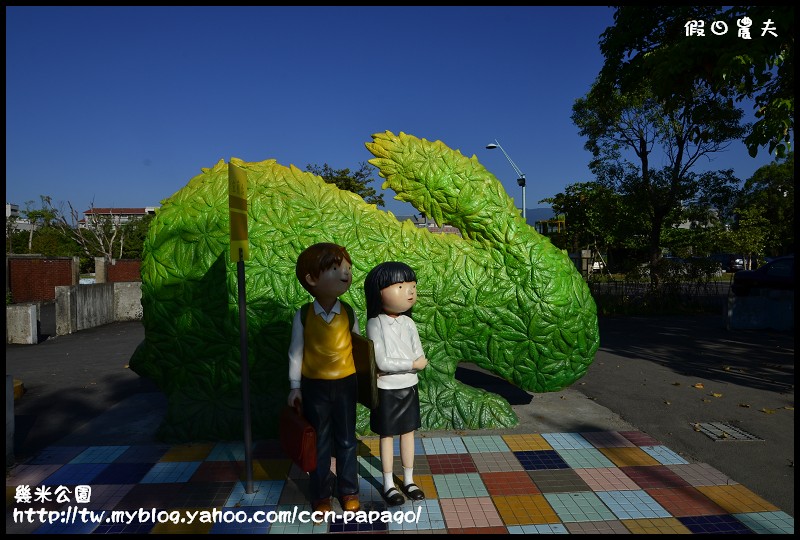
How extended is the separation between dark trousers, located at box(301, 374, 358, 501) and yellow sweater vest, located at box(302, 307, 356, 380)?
0.18ft

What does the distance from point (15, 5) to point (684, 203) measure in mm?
16616

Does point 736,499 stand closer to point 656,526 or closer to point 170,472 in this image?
point 656,526

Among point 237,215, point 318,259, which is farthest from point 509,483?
point 237,215

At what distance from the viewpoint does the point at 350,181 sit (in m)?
26.7

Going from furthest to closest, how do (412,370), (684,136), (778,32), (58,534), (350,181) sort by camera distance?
(350,181)
(684,136)
(778,32)
(412,370)
(58,534)

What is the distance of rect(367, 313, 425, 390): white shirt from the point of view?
→ 3088 millimetres

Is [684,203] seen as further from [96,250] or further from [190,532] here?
[96,250]

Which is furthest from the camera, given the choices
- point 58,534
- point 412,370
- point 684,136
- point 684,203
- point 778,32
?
point 684,203

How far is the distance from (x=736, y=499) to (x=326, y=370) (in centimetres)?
281

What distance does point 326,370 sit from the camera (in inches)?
119

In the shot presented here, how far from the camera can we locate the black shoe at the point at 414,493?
10.6 ft

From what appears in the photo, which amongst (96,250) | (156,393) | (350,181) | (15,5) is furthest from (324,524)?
(96,250)

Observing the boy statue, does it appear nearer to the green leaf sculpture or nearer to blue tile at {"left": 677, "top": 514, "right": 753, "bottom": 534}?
the green leaf sculpture

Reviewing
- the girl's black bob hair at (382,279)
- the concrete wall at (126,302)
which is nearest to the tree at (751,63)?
the girl's black bob hair at (382,279)
